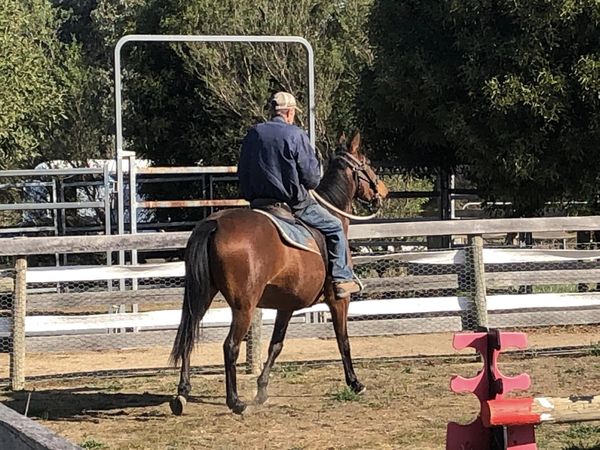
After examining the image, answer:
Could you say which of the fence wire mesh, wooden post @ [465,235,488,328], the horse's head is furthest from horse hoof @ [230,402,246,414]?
wooden post @ [465,235,488,328]

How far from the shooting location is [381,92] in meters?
15.8

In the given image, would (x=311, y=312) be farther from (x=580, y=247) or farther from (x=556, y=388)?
(x=580, y=247)

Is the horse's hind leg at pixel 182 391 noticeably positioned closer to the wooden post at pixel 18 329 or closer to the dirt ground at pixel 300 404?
the dirt ground at pixel 300 404

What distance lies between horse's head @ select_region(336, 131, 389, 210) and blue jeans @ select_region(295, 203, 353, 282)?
0.75 meters

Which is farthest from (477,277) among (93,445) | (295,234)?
(93,445)

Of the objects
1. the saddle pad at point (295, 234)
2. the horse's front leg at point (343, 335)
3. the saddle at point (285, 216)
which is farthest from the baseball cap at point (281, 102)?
the horse's front leg at point (343, 335)

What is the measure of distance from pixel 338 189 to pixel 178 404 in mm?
2388

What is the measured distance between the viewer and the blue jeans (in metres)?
8.75

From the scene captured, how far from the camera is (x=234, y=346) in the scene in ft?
26.9

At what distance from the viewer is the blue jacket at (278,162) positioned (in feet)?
27.6

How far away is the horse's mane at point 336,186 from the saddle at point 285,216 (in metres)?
0.63

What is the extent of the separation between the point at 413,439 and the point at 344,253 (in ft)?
6.46

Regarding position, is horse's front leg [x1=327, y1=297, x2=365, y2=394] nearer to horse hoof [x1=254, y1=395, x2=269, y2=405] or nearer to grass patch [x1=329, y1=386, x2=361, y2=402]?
grass patch [x1=329, y1=386, x2=361, y2=402]

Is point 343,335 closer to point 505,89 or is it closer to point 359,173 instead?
point 359,173
